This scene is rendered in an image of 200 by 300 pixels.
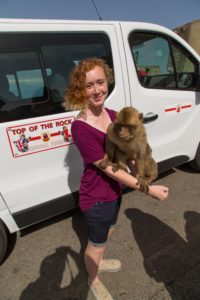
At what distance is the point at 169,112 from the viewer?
10.6 ft

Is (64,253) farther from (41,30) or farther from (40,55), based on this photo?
(41,30)

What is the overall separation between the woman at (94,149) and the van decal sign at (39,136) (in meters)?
0.64

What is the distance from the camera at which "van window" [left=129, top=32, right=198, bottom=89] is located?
3002 millimetres

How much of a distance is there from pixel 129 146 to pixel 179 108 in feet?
5.69

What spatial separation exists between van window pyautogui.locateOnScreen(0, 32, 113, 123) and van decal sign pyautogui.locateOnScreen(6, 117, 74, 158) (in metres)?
0.10

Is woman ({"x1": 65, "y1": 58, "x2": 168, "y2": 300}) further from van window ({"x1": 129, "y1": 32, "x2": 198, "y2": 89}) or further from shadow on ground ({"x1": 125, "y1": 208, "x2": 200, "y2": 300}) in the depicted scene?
van window ({"x1": 129, "y1": 32, "x2": 198, "y2": 89})

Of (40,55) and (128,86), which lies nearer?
(40,55)

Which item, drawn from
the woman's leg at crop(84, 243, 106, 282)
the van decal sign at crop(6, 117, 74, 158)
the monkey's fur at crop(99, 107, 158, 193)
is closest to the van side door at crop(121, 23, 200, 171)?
the van decal sign at crop(6, 117, 74, 158)

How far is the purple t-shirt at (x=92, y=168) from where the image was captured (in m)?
1.61

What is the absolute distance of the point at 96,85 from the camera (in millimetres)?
1664

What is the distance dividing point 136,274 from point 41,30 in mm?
2312

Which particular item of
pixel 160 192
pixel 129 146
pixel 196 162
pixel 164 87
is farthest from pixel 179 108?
pixel 160 192

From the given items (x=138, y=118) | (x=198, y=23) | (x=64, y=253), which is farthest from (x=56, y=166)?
(x=198, y=23)

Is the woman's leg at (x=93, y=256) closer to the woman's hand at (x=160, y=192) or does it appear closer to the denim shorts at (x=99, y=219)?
the denim shorts at (x=99, y=219)
